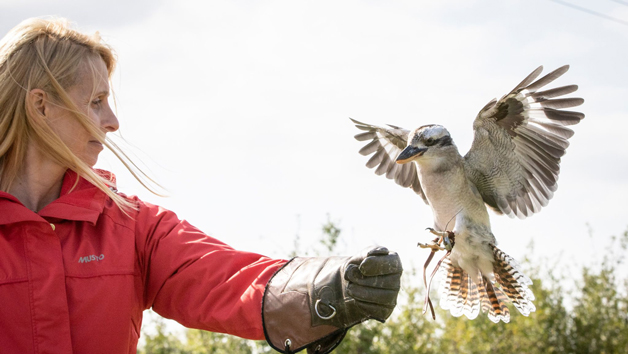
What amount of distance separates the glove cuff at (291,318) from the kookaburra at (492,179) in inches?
66.8

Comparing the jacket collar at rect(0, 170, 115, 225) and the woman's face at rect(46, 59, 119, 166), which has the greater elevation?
the woman's face at rect(46, 59, 119, 166)

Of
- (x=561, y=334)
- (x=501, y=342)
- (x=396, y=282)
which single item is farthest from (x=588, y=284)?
(x=396, y=282)

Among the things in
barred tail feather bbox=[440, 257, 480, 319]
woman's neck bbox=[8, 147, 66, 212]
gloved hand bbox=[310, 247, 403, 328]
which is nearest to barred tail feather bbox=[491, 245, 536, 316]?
barred tail feather bbox=[440, 257, 480, 319]

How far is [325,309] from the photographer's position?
1810 millimetres

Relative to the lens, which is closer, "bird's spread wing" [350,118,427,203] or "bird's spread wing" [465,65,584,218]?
"bird's spread wing" [465,65,584,218]

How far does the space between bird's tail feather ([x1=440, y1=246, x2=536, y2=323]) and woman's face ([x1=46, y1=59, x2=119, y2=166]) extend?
8.00 feet

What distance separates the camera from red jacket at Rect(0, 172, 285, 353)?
1.74 m

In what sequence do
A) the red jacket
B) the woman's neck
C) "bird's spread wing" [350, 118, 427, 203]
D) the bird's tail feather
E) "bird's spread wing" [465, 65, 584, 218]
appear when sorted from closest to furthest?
the red jacket
the woman's neck
"bird's spread wing" [465, 65, 584, 218]
the bird's tail feather
"bird's spread wing" [350, 118, 427, 203]

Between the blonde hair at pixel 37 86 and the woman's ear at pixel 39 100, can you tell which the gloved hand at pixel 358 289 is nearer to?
the blonde hair at pixel 37 86

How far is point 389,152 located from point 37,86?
3014 millimetres

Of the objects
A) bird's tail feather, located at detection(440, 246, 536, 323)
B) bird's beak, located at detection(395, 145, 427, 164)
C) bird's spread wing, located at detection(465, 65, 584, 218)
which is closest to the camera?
bird's beak, located at detection(395, 145, 427, 164)

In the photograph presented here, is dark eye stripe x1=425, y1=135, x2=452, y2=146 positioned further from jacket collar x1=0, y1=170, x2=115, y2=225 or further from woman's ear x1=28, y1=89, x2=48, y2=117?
woman's ear x1=28, y1=89, x2=48, y2=117

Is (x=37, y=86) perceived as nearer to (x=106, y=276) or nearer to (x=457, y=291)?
(x=106, y=276)

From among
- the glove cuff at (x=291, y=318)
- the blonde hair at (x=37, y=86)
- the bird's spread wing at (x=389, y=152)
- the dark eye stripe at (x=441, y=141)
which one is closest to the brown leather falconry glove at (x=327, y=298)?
the glove cuff at (x=291, y=318)
